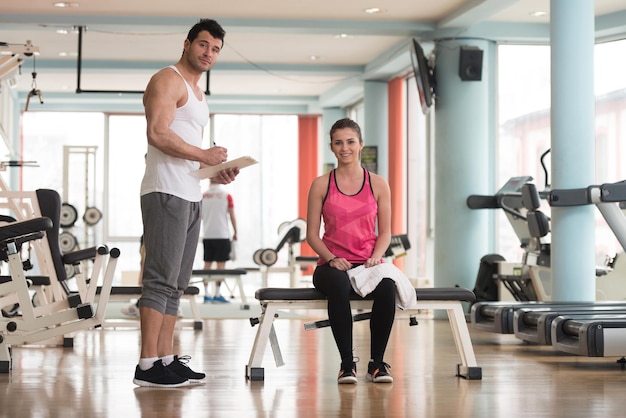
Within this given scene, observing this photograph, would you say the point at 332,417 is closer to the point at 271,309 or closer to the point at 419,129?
the point at 271,309

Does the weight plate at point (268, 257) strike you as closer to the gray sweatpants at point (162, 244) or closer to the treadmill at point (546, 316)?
the treadmill at point (546, 316)

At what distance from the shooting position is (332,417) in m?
3.07

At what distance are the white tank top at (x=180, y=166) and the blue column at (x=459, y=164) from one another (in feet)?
15.1

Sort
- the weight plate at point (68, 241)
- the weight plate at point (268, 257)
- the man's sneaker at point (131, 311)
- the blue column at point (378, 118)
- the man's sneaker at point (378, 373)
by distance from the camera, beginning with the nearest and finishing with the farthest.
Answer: the man's sneaker at point (378, 373), the man's sneaker at point (131, 311), the weight plate at point (268, 257), the weight plate at point (68, 241), the blue column at point (378, 118)

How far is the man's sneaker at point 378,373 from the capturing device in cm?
387

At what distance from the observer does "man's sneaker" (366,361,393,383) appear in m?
3.87

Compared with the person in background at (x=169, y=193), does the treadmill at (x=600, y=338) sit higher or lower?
lower

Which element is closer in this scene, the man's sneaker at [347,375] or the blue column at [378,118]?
the man's sneaker at [347,375]

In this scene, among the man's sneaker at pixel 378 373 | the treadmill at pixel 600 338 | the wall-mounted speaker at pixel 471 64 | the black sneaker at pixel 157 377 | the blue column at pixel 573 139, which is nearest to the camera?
the black sneaker at pixel 157 377

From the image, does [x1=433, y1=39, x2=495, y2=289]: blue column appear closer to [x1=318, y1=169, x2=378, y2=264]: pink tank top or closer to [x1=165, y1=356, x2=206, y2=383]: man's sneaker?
[x1=318, y1=169, x2=378, y2=264]: pink tank top

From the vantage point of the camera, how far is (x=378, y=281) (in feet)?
12.8

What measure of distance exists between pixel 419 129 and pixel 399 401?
291 inches

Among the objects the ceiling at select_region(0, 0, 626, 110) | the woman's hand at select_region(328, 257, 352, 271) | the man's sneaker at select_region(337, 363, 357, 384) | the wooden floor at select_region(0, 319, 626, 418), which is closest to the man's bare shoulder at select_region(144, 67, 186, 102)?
the woman's hand at select_region(328, 257, 352, 271)

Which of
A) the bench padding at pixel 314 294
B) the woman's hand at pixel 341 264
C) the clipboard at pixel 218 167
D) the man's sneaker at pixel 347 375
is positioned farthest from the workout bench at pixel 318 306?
the clipboard at pixel 218 167
